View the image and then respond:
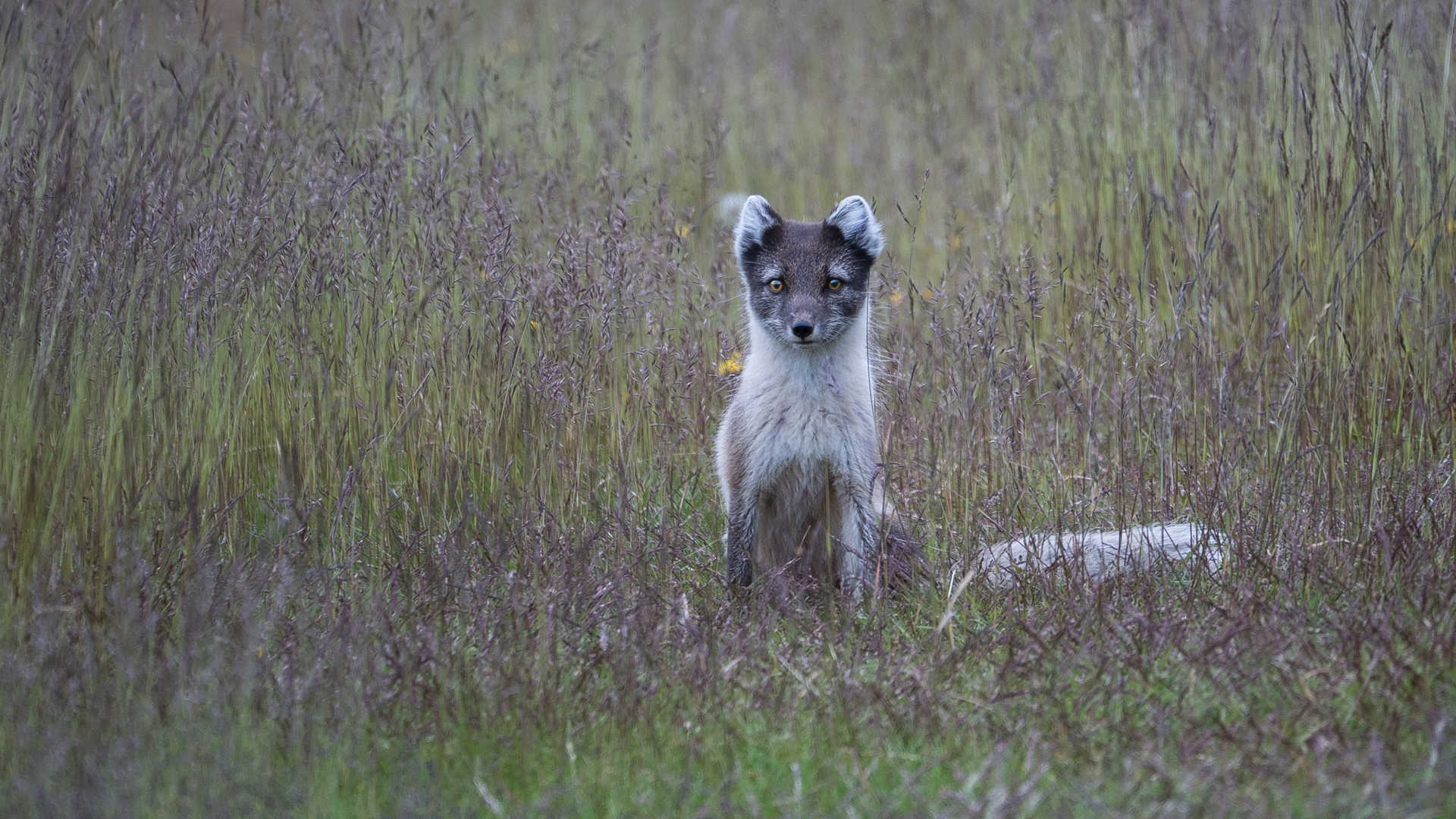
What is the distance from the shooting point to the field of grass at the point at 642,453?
3.10 metres

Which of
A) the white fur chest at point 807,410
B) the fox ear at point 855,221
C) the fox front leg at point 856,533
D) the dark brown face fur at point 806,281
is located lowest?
the fox front leg at point 856,533

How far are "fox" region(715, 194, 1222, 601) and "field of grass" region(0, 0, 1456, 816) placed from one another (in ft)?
0.75

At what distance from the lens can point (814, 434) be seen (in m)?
4.89

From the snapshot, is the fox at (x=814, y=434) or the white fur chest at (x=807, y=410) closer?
the fox at (x=814, y=434)

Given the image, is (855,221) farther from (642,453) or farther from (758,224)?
(642,453)

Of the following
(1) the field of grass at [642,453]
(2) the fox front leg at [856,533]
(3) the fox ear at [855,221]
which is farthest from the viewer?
(3) the fox ear at [855,221]

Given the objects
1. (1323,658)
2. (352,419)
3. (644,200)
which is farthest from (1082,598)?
(644,200)

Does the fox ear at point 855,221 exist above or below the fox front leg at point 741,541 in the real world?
above

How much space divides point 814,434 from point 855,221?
92cm

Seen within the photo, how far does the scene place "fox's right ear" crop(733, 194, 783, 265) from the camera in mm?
5227

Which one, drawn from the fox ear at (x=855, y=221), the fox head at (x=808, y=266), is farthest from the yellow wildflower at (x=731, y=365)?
the fox ear at (x=855, y=221)

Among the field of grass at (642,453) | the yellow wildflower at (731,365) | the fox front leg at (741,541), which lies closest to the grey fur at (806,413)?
the fox front leg at (741,541)

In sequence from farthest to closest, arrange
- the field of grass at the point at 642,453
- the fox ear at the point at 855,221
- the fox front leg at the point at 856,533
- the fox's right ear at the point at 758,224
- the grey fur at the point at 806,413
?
1. the fox's right ear at the point at 758,224
2. the fox ear at the point at 855,221
3. the grey fur at the point at 806,413
4. the fox front leg at the point at 856,533
5. the field of grass at the point at 642,453

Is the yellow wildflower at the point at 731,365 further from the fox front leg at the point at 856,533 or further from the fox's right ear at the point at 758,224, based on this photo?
the fox front leg at the point at 856,533
